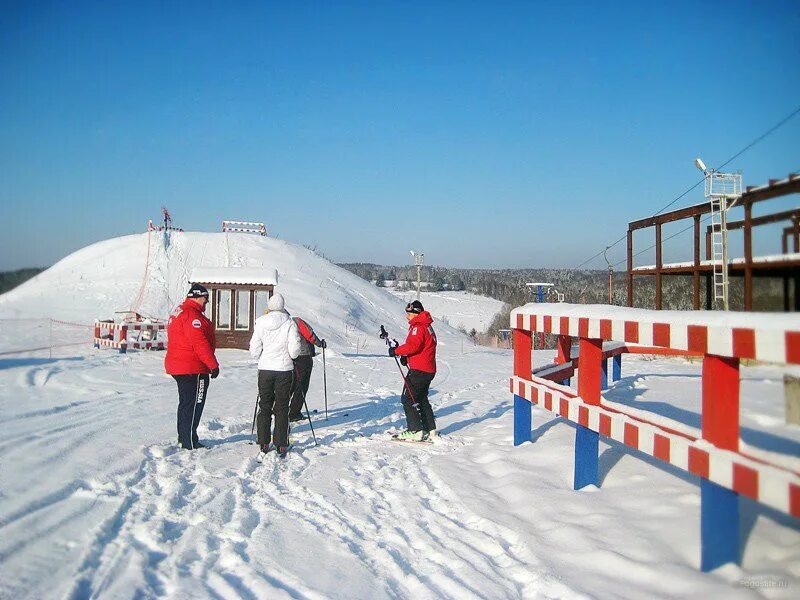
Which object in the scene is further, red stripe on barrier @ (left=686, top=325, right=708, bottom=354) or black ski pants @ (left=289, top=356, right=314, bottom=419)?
black ski pants @ (left=289, top=356, right=314, bottom=419)

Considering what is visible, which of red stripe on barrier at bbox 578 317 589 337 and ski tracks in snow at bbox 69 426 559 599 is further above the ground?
red stripe on barrier at bbox 578 317 589 337

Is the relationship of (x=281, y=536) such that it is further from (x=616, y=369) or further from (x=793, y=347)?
(x=616, y=369)

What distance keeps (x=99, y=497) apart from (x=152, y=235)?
148 ft

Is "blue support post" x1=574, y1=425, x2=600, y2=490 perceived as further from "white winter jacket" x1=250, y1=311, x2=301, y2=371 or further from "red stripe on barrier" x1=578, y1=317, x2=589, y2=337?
"white winter jacket" x1=250, y1=311, x2=301, y2=371

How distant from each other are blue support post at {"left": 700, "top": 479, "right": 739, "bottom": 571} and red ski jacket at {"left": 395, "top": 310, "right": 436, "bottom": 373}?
4258 mm

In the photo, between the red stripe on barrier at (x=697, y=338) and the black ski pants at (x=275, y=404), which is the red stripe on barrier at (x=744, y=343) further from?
the black ski pants at (x=275, y=404)

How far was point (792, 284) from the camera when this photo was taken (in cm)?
229

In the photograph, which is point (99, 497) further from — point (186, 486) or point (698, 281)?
point (698, 281)

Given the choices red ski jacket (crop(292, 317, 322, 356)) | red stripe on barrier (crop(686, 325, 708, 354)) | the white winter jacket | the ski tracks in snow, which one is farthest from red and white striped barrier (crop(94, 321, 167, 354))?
red stripe on barrier (crop(686, 325, 708, 354))

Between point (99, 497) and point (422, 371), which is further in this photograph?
point (422, 371)

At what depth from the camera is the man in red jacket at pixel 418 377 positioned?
737cm

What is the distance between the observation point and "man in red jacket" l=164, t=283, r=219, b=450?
21.8ft

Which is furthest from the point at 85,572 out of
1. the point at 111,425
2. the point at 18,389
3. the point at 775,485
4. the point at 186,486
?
the point at 18,389

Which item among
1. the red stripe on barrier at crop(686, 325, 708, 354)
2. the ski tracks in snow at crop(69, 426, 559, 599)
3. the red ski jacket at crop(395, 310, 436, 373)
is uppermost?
the red stripe on barrier at crop(686, 325, 708, 354)
